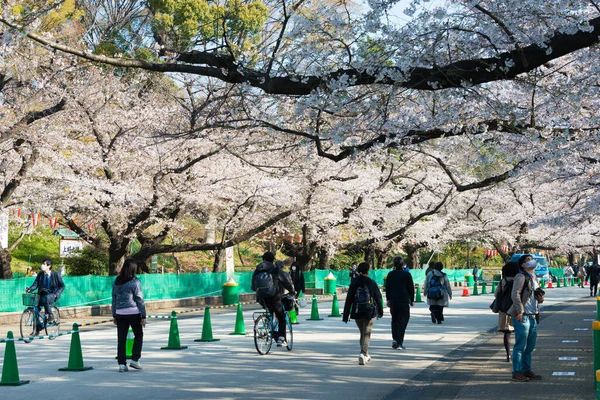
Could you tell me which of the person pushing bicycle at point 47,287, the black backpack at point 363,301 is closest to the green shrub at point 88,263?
the person pushing bicycle at point 47,287

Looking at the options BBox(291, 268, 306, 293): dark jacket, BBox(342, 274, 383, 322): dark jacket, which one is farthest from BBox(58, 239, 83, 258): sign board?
BBox(342, 274, 383, 322): dark jacket

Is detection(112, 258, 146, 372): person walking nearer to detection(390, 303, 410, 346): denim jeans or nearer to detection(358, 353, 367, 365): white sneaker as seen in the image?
detection(358, 353, 367, 365): white sneaker

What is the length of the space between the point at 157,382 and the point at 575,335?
10358 mm

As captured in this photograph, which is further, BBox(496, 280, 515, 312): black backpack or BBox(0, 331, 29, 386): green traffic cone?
BBox(496, 280, 515, 312): black backpack

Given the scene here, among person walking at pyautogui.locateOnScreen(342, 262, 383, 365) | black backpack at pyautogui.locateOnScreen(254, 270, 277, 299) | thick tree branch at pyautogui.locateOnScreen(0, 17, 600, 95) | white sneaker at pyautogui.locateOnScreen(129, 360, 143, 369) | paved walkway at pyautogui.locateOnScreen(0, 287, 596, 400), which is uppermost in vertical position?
thick tree branch at pyautogui.locateOnScreen(0, 17, 600, 95)

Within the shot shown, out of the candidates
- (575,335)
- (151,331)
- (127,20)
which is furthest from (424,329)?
(127,20)

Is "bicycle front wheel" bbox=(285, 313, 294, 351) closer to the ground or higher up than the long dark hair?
closer to the ground

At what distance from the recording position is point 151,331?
19.7 metres

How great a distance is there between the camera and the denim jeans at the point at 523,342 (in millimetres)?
10383

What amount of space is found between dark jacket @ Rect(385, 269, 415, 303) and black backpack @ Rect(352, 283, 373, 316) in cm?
208

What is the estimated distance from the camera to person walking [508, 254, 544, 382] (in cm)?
1037

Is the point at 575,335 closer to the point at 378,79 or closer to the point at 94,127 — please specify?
the point at 378,79

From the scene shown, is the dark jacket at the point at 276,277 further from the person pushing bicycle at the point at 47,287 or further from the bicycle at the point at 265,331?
the person pushing bicycle at the point at 47,287

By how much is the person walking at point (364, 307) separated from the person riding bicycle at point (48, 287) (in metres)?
7.64
